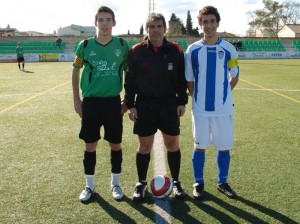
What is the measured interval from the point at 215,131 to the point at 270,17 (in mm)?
70813

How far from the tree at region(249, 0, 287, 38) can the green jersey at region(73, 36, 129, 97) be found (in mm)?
70009

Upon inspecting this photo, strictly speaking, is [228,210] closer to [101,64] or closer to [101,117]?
[101,117]

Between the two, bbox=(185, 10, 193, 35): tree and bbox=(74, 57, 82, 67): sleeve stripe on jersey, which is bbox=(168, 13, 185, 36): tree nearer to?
bbox=(185, 10, 193, 35): tree

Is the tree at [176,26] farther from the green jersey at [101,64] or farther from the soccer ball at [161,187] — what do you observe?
the soccer ball at [161,187]

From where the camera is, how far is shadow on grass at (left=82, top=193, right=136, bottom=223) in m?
3.24

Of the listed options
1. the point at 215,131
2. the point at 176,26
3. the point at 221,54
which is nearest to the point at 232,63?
the point at 221,54

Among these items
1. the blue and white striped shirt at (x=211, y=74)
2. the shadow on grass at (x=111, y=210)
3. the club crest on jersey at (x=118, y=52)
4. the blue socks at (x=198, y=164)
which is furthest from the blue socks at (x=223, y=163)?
the club crest on jersey at (x=118, y=52)

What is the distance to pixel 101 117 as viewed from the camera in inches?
142

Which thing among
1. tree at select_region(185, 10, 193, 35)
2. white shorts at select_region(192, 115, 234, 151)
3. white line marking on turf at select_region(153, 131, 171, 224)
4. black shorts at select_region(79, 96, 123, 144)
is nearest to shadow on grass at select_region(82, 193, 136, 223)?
white line marking on turf at select_region(153, 131, 171, 224)

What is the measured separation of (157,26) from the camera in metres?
3.35

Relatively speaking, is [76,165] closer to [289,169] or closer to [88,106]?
[88,106]

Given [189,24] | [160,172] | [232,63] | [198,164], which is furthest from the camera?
[189,24]

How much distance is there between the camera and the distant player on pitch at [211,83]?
3.47 meters

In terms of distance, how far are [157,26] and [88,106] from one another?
1.09m
